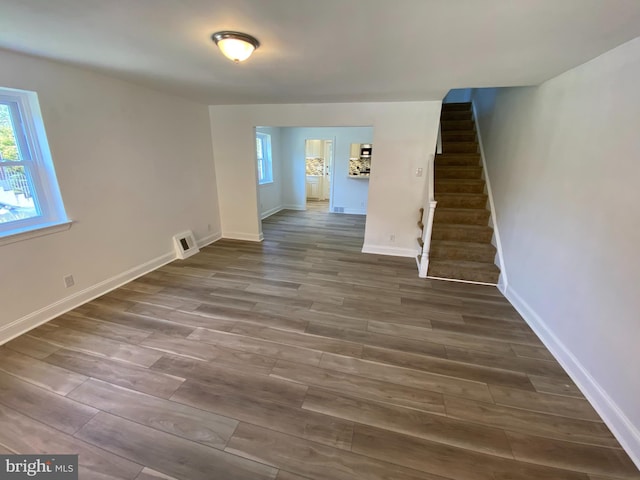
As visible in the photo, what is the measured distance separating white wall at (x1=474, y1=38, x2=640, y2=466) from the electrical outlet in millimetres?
4436

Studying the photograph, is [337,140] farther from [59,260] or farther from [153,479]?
[153,479]

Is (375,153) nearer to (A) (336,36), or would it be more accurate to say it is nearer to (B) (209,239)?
(A) (336,36)

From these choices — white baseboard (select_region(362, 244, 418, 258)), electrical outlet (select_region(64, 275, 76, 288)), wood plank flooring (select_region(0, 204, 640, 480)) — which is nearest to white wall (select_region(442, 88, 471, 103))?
white baseboard (select_region(362, 244, 418, 258))

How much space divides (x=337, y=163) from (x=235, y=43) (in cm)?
543

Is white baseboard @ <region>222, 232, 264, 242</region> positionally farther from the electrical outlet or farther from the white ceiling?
the white ceiling

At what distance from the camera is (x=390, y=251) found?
4383 mm

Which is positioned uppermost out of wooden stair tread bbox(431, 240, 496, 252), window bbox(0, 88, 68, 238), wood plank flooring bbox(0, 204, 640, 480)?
window bbox(0, 88, 68, 238)

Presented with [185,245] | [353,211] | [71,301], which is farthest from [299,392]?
[353,211]

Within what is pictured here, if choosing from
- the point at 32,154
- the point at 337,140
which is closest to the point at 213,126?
the point at 32,154

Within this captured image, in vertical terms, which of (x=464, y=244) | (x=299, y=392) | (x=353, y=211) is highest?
(x=464, y=244)

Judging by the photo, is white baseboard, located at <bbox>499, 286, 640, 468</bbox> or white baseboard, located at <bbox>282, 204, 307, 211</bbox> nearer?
white baseboard, located at <bbox>499, 286, 640, 468</bbox>

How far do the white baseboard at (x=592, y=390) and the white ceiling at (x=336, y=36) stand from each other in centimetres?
217

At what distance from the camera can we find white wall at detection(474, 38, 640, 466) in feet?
5.34

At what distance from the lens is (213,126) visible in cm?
455
